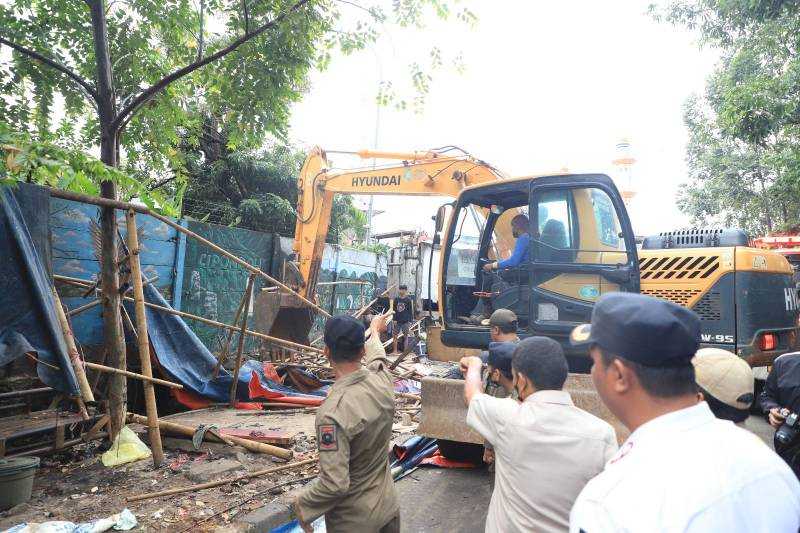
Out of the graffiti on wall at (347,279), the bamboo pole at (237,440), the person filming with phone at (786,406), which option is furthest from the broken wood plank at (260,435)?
the graffiti on wall at (347,279)

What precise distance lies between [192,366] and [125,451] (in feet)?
6.50

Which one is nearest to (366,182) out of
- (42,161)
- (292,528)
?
(42,161)

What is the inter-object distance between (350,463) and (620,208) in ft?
12.0

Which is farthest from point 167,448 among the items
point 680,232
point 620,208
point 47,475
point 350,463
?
point 680,232

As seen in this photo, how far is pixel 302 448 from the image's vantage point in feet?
17.1

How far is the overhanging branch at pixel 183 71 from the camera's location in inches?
176

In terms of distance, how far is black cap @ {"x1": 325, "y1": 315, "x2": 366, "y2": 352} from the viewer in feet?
7.57

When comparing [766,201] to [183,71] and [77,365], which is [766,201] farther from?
[77,365]

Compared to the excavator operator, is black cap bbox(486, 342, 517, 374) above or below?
below

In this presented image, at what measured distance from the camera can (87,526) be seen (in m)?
3.21

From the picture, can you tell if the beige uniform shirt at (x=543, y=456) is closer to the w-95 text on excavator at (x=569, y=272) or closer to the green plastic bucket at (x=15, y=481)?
the w-95 text on excavator at (x=569, y=272)

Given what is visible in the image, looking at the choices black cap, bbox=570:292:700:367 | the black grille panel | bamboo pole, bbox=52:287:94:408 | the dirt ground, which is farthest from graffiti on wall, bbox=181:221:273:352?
black cap, bbox=570:292:700:367

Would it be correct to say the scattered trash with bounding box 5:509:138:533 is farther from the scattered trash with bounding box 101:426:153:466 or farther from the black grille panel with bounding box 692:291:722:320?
the black grille panel with bounding box 692:291:722:320

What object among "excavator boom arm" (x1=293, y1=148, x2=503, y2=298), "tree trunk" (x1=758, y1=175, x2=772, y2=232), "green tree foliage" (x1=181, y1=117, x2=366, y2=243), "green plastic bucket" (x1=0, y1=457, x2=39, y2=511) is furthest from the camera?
"green tree foliage" (x1=181, y1=117, x2=366, y2=243)
